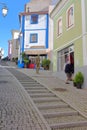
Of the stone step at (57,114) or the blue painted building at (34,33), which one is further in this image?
the blue painted building at (34,33)

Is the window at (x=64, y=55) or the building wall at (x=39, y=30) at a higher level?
the building wall at (x=39, y=30)

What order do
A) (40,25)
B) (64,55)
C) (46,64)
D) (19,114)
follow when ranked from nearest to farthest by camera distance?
(19,114), (64,55), (46,64), (40,25)

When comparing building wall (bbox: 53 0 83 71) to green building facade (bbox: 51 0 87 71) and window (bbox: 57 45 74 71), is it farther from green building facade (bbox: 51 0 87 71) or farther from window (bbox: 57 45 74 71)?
window (bbox: 57 45 74 71)

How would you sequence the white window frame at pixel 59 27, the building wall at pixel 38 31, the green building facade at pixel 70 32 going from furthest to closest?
the building wall at pixel 38 31 → the white window frame at pixel 59 27 → the green building facade at pixel 70 32

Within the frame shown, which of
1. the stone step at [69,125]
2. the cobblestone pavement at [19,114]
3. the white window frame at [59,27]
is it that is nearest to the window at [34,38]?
the white window frame at [59,27]

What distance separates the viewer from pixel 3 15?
479 inches

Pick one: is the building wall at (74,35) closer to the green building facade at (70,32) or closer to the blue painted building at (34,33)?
the green building facade at (70,32)

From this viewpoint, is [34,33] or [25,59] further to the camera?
[34,33]

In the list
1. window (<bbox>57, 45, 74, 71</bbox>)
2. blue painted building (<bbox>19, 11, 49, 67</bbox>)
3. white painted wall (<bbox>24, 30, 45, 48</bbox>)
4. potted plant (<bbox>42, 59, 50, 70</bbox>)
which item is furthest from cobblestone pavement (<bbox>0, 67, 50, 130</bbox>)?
white painted wall (<bbox>24, 30, 45, 48</bbox>)

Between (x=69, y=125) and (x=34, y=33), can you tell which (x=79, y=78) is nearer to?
(x=69, y=125)

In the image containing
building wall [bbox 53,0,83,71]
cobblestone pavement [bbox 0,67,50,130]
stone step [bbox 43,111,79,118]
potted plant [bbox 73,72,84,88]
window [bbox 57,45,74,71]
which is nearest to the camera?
cobblestone pavement [bbox 0,67,50,130]

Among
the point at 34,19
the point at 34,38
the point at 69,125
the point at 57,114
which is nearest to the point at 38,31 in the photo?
the point at 34,38

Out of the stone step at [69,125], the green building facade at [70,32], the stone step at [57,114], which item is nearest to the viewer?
the stone step at [69,125]

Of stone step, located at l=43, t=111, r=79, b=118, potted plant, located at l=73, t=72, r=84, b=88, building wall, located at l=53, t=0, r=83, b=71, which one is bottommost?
stone step, located at l=43, t=111, r=79, b=118
